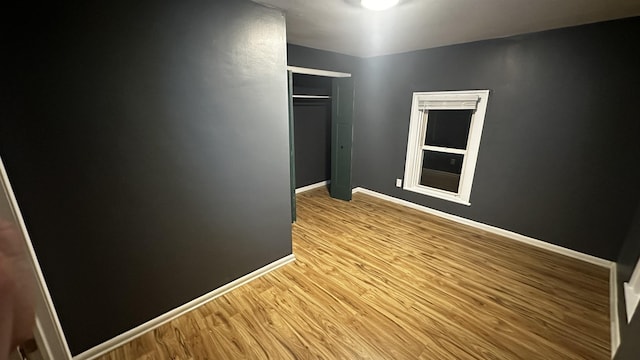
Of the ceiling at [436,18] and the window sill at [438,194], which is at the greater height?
the ceiling at [436,18]

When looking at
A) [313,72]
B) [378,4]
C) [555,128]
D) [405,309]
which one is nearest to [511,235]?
[555,128]

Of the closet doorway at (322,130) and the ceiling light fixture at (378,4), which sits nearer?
the ceiling light fixture at (378,4)

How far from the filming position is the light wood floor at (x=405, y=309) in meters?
1.61

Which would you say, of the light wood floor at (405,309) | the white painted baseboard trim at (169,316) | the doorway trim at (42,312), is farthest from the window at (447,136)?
the doorway trim at (42,312)

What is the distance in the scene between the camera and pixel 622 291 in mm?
1844

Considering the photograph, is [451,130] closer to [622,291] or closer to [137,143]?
[622,291]

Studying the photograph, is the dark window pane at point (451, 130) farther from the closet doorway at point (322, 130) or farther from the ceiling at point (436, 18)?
the ceiling at point (436, 18)

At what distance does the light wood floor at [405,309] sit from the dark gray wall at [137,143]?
Result: 396mm

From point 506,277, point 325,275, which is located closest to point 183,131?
point 325,275

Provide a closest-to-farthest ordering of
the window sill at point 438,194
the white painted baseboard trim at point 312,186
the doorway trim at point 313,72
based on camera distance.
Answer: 1. the doorway trim at point 313,72
2. the window sill at point 438,194
3. the white painted baseboard trim at point 312,186

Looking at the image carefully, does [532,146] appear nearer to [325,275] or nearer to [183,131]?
[325,275]

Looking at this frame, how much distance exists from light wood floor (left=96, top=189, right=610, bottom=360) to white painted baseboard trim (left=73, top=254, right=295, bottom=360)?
0.05 m

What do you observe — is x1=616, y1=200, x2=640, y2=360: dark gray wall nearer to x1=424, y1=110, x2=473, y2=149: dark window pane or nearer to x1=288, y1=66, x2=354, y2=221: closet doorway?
x1=288, y1=66, x2=354, y2=221: closet doorway

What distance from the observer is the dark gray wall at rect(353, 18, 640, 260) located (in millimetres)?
2182
